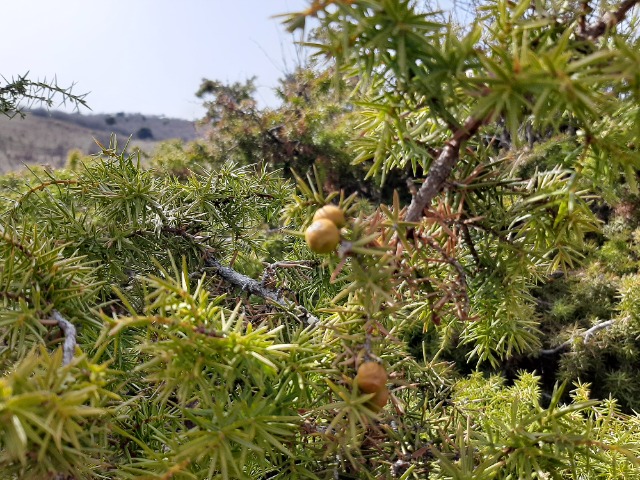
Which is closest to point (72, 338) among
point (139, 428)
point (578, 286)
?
point (139, 428)

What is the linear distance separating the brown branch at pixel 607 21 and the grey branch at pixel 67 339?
1.27 ft

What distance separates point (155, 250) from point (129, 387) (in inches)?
6.2

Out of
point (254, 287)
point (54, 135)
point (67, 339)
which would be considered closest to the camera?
point (67, 339)

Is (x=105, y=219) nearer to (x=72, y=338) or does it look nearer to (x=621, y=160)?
(x=72, y=338)

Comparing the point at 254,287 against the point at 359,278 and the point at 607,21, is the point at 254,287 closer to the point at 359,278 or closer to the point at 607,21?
the point at 359,278

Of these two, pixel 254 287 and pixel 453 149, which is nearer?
pixel 453 149

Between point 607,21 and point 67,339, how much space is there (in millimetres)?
406

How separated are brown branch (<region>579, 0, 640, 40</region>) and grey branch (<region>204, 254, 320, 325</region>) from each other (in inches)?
12.2

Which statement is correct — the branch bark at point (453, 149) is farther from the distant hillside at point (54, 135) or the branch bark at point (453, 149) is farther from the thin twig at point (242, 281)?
the distant hillside at point (54, 135)

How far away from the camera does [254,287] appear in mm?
522

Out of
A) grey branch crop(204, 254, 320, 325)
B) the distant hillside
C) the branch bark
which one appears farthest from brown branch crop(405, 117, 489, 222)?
the distant hillside

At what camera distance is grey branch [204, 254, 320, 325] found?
47 cm

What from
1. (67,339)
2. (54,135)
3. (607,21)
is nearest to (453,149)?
(607,21)

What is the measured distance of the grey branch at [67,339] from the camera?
0.92 feet
